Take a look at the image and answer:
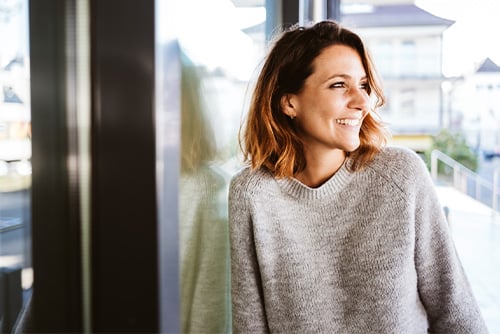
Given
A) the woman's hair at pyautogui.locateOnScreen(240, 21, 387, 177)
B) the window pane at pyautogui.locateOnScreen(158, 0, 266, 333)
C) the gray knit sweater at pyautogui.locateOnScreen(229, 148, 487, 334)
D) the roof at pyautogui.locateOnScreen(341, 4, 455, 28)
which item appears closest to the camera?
the window pane at pyautogui.locateOnScreen(158, 0, 266, 333)

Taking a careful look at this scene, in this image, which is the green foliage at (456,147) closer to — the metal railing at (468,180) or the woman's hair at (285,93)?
the metal railing at (468,180)

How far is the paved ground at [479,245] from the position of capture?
5.95ft

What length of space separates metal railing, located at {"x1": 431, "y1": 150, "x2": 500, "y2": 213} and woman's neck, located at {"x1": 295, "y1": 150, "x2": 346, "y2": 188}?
782mm

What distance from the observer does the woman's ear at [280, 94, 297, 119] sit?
4.42ft

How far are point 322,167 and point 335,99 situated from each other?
18cm

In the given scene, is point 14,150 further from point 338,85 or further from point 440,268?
point 440,268

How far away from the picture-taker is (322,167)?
1.31 metres

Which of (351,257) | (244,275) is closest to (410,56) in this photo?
(351,257)

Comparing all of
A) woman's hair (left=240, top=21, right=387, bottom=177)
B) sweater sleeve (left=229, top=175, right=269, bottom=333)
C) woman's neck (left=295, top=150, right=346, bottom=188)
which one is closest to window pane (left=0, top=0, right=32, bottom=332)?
sweater sleeve (left=229, top=175, right=269, bottom=333)

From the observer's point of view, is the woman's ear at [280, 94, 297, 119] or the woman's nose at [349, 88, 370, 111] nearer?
the woman's nose at [349, 88, 370, 111]

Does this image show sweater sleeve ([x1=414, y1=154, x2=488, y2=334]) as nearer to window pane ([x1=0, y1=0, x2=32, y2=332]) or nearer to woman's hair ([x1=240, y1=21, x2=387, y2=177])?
woman's hair ([x1=240, y1=21, x2=387, y2=177])

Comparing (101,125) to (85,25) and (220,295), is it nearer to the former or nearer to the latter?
(85,25)

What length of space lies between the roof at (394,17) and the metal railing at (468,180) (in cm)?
50

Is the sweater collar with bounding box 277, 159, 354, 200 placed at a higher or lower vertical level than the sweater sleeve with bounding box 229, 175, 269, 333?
higher
